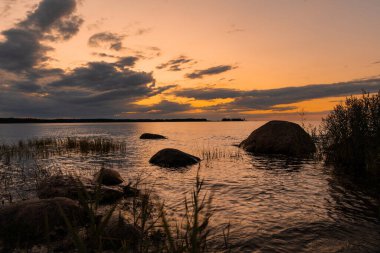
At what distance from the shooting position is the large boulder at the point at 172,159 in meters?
19.1

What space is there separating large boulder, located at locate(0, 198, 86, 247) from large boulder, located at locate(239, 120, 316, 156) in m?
18.9

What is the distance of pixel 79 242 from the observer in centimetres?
201

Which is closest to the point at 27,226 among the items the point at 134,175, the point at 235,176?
the point at 134,175

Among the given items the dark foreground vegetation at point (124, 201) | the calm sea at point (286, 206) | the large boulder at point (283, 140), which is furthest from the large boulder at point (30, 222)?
the large boulder at point (283, 140)

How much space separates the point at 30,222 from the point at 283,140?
66.6ft

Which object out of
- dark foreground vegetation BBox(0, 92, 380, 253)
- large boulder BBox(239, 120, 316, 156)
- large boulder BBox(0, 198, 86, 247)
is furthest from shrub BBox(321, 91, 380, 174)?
large boulder BBox(0, 198, 86, 247)

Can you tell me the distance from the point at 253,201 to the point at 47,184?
7.58m

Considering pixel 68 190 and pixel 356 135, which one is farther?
pixel 356 135

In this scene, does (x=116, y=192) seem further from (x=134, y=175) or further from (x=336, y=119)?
(x=336, y=119)

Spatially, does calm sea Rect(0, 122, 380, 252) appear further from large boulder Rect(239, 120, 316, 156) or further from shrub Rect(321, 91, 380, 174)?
large boulder Rect(239, 120, 316, 156)

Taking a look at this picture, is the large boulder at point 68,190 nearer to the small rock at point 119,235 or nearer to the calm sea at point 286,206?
the calm sea at point 286,206

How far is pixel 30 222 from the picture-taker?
730cm

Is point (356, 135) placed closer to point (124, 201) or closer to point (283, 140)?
point (283, 140)

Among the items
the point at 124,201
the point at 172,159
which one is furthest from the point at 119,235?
the point at 172,159
